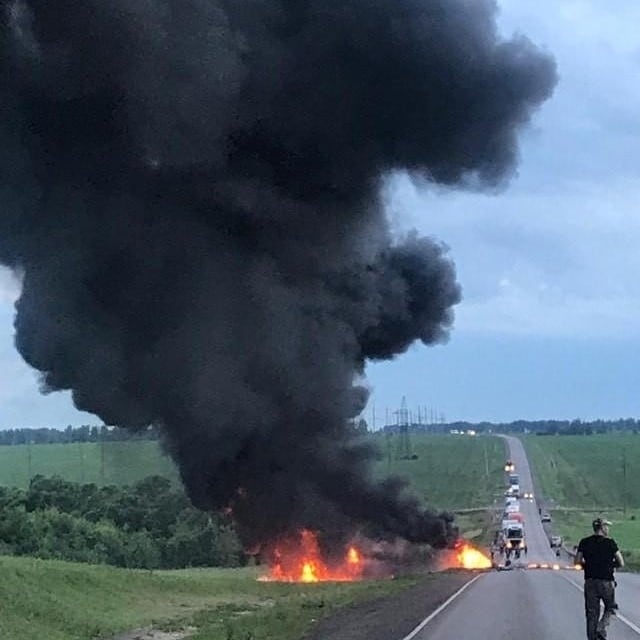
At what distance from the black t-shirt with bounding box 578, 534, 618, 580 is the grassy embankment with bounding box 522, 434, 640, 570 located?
111 ft

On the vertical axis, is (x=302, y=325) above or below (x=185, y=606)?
above

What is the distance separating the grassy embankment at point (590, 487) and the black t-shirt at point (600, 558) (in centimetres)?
3373

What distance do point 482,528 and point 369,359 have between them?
2924 centimetres

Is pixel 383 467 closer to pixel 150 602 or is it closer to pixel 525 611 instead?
pixel 150 602

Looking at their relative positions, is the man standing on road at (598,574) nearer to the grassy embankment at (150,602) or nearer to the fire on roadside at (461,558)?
the grassy embankment at (150,602)

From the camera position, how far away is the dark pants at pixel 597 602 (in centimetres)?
1686

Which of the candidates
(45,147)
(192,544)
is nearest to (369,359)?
(192,544)

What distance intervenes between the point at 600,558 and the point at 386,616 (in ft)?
29.0

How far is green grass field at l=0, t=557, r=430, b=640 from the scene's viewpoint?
2325 centimetres

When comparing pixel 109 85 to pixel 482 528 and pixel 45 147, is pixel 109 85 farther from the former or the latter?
pixel 482 528

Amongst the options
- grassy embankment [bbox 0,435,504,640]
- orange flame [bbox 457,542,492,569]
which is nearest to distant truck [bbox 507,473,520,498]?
orange flame [bbox 457,542,492,569]

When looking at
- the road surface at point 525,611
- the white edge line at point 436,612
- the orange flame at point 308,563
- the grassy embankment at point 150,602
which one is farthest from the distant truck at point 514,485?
the white edge line at point 436,612

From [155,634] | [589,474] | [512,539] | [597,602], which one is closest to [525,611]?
[155,634]

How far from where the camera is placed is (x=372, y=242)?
162ft
